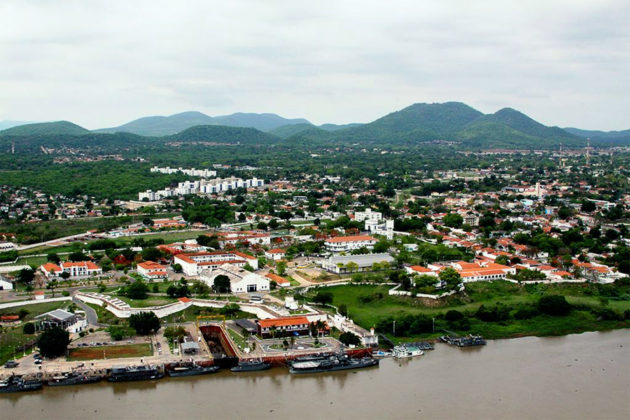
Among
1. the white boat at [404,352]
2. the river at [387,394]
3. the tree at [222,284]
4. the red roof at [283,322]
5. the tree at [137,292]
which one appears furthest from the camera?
the tree at [222,284]

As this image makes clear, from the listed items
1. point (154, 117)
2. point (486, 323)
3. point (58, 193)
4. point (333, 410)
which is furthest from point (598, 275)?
point (154, 117)

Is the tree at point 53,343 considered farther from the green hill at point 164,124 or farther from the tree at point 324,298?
the green hill at point 164,124

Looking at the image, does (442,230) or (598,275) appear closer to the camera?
(598,275)

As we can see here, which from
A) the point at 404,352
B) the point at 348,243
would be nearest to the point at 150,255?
the point at 348,243

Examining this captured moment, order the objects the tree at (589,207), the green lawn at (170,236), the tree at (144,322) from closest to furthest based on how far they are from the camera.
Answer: the tree at (144,322) → the green lawn at (170,236) → the tree at (589,207)

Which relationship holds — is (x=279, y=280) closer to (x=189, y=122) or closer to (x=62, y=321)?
(x=62, y=321)

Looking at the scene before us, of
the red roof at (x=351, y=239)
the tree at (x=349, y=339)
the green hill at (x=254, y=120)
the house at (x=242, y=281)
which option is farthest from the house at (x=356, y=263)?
the green hill at (x=254, y=120)

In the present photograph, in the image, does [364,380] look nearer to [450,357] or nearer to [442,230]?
[450,357]
